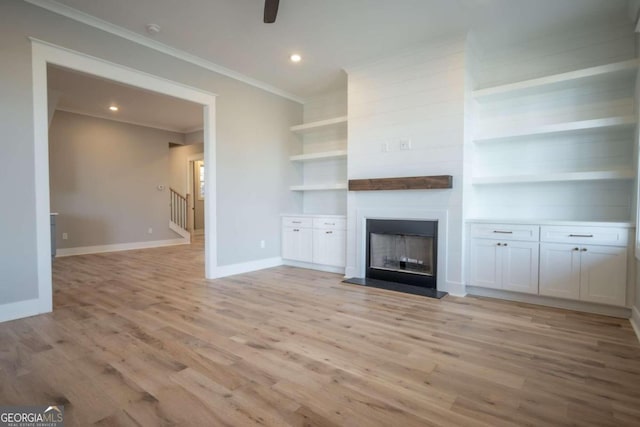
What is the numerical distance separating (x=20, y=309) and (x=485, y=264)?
15.1 ft

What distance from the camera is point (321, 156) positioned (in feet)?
17.2

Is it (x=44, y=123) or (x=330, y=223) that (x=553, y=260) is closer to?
(x=330, y=223)

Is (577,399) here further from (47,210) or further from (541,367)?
(47,210)

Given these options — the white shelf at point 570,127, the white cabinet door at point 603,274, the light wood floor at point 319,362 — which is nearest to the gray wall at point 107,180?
the light wood floor at point 319,362

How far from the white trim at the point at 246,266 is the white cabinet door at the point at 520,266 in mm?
3327

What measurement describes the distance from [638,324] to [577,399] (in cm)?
148

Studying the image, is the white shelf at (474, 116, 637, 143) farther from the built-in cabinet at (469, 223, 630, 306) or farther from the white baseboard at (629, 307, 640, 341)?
the white baseboard at (629, 307, 640, 341)

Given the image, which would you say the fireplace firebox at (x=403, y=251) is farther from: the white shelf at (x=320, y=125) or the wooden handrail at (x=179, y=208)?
the wooden handrail at (x=179, y=208)

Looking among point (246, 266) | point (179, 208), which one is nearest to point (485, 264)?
point (246, 266)

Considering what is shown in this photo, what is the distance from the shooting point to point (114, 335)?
2592 mm

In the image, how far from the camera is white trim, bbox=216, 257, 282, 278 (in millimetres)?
4641

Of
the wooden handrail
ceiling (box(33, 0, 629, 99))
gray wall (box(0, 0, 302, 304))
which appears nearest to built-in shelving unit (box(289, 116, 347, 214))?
gray wall (box(0, 0, 302, 304))

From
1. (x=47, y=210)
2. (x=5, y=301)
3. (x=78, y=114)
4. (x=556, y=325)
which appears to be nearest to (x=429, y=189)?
(x=556, y=325)

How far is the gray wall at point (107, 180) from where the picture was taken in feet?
21.4
